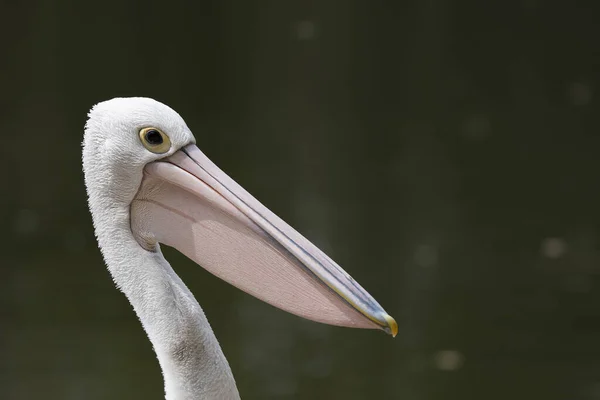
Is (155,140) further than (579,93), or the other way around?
(579,93)

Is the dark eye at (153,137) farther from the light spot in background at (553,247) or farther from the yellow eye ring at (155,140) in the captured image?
the light spot in background at (553,247)

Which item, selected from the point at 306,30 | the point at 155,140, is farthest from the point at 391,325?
the point at 306,30

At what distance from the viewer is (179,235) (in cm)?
264

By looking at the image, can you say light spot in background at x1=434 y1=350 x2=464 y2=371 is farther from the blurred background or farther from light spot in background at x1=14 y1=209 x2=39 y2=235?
light spot in background at x1=14 y1=209 x2=39 y2=235

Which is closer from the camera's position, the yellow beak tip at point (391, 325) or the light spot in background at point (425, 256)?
the yellow beak tip at point (391, 325)

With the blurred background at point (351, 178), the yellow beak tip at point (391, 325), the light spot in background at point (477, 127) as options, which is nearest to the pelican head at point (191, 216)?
the yellow beak tip at point (391, 325)

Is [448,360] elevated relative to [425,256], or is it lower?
lower

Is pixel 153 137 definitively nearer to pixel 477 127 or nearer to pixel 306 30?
pixel 477 127

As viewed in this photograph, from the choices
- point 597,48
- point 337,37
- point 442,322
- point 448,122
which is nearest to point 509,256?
point 442,322

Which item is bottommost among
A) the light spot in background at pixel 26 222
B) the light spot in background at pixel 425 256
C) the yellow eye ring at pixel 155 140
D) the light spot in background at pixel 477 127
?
the yellow eye ring at pixel 155 140

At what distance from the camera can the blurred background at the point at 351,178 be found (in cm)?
562

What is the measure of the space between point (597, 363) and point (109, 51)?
6.57 meters

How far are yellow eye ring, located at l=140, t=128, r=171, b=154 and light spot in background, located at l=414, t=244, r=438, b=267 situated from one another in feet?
14.4

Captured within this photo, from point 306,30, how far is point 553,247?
5062 mm
